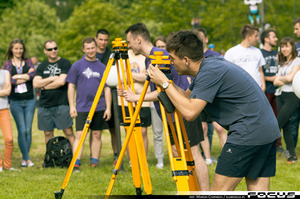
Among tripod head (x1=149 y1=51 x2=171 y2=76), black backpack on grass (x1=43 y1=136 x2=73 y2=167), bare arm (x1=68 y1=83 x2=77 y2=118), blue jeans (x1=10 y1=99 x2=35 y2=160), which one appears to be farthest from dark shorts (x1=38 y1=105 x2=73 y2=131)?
tripod head (x1=149 y1=51 x2=171 y2=76)

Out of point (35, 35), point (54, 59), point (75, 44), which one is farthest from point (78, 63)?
point (35, 35)

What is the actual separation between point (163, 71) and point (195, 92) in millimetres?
497

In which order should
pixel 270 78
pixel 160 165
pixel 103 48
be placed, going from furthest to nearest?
pixel 270 78, pixel 103 48, pixel 160 165

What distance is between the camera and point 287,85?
938 centimetres

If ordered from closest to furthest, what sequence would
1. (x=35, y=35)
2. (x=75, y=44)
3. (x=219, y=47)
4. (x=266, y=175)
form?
(x=266, y=175), (x=219, y=47), (x=75, y=44), (x=35, y=35)

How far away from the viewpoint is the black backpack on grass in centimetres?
863

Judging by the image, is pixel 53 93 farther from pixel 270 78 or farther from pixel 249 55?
pixel 270 78

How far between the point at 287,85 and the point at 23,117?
5.26 metres

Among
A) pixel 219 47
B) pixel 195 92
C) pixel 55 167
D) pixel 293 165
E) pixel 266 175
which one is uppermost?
pixel 195 92

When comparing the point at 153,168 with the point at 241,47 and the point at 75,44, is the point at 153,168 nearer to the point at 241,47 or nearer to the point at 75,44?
the point at 241,47

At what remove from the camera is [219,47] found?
44.6 metres

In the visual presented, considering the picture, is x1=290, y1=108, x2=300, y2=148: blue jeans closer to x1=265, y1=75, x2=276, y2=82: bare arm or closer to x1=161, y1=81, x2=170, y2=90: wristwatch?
x1=265, y1=75, x2=276, y2=82: bare arm

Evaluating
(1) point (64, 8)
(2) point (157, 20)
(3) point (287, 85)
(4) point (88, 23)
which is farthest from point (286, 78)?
(1) point (64, 8)

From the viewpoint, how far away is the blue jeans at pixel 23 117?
877cm
